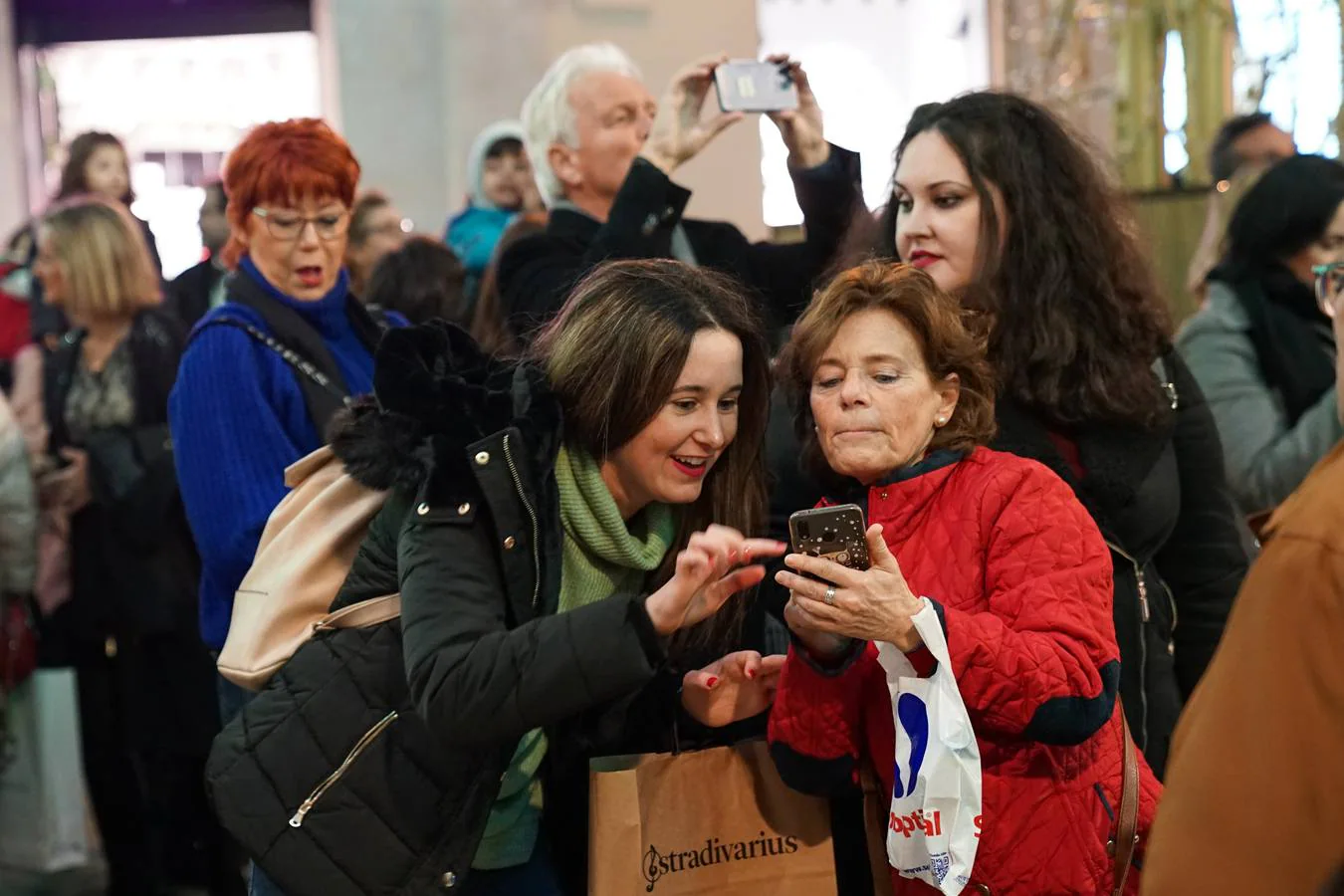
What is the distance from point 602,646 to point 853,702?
1.29 ft

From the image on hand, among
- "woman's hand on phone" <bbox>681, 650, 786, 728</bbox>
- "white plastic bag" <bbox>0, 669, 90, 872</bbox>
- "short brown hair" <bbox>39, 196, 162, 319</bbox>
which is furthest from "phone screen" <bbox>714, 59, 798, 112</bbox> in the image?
"white plastic bag" <bbox>0, 669, 90, 872</bbox>

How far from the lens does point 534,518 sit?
7.59 feet

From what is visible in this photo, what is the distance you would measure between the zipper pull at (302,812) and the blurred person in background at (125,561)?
7.92 feet

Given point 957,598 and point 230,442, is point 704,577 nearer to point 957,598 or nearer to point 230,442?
point 957,598

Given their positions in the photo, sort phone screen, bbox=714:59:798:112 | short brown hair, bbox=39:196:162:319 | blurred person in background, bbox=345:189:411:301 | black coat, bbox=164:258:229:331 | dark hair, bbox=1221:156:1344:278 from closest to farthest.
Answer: phone screen, bbox=714:59:798:112
dark hair, bbox=1221:156:1344:278
short brown hair, bbox=39:196:162:319
blurred person in background, bbox=345:189:411:301
black coat, bbox=164:258:229:331

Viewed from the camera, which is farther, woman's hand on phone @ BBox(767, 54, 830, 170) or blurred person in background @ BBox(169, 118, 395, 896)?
woman's hand on phone @ BBox(767, 54, 830, 170)

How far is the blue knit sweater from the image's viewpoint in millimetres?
3131

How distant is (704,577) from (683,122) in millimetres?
1555

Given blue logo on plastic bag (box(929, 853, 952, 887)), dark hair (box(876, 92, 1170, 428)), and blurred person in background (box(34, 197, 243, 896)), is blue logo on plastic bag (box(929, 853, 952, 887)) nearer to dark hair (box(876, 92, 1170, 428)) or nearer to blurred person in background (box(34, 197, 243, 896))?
dark hair (box(876, 92, 1170, 428))

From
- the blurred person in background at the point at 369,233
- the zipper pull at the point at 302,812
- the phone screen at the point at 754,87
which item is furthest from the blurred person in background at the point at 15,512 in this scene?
the zipper pull at the point at 302,812

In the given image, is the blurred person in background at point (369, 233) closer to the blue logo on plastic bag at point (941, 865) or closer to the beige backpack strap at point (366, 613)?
the beige backpack strap at point (366, 613)

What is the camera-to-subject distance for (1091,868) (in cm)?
218

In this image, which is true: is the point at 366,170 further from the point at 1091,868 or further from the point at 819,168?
the point at 1091,868

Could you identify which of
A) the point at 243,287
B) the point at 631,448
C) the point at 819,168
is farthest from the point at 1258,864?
the point at 243,287
